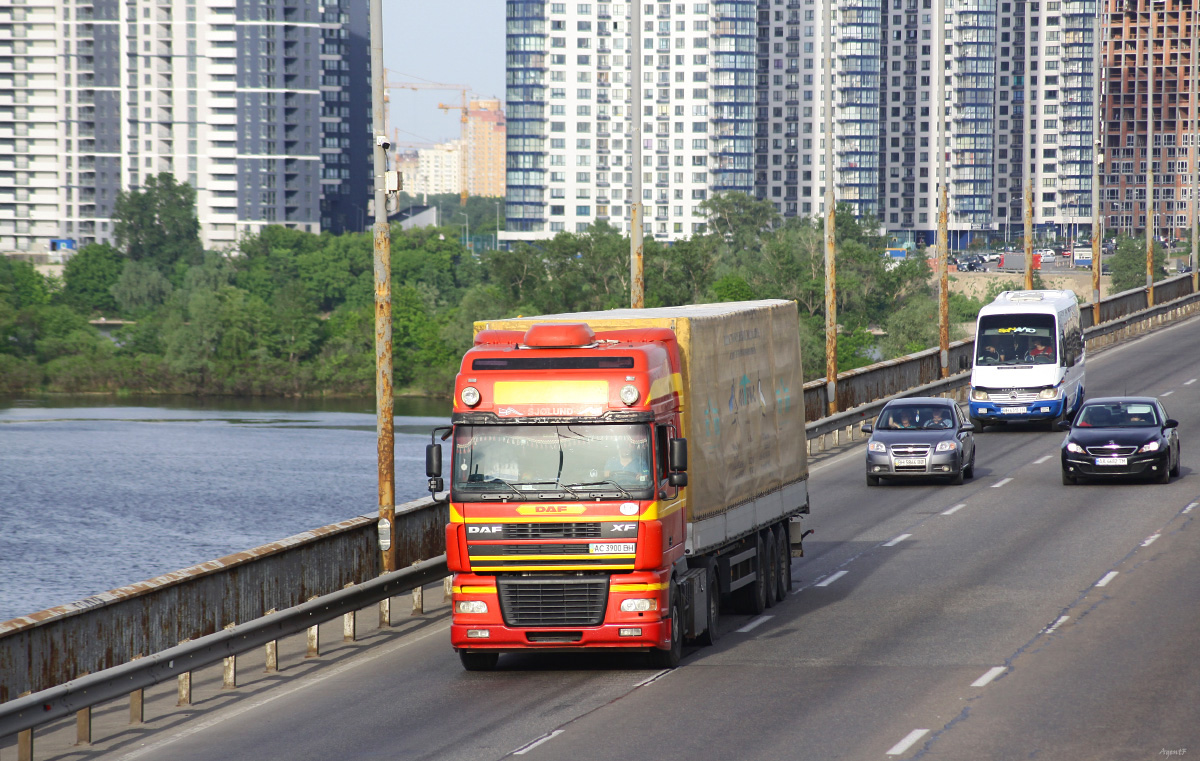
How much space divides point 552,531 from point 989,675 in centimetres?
457

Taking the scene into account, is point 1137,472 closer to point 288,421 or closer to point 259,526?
point 259,526

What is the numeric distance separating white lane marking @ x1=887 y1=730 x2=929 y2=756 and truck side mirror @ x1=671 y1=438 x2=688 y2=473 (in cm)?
369

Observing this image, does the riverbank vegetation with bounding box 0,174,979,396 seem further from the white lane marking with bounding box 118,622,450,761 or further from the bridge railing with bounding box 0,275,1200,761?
the white lane marking with bounding box 118,622,450,761

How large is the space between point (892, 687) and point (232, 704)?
649 cm

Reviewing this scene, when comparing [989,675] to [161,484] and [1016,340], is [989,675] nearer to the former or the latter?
[1016,340]

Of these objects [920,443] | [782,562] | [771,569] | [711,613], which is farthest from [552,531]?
[920,443]

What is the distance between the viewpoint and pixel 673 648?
53.0 ft

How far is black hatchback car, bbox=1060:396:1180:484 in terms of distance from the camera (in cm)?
2941

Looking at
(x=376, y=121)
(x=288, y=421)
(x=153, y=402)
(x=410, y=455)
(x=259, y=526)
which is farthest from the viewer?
(x=153, y=402)

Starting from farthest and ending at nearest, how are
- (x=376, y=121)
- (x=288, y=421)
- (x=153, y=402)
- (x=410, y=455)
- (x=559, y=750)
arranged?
1. (x=153, y=402)
2. (x=288, y=421)
3. (x=410, y=455)
4. (x=376, y=121)
5. (x=559, y=750)

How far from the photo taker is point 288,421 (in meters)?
112

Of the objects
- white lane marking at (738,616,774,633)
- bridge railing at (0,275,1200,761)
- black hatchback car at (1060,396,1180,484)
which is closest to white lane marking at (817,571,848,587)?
white lane marking at (738,616,774,633)

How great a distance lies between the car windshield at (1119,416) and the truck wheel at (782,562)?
39.1ft

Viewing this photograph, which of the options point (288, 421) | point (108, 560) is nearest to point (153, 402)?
point (288, 421)
